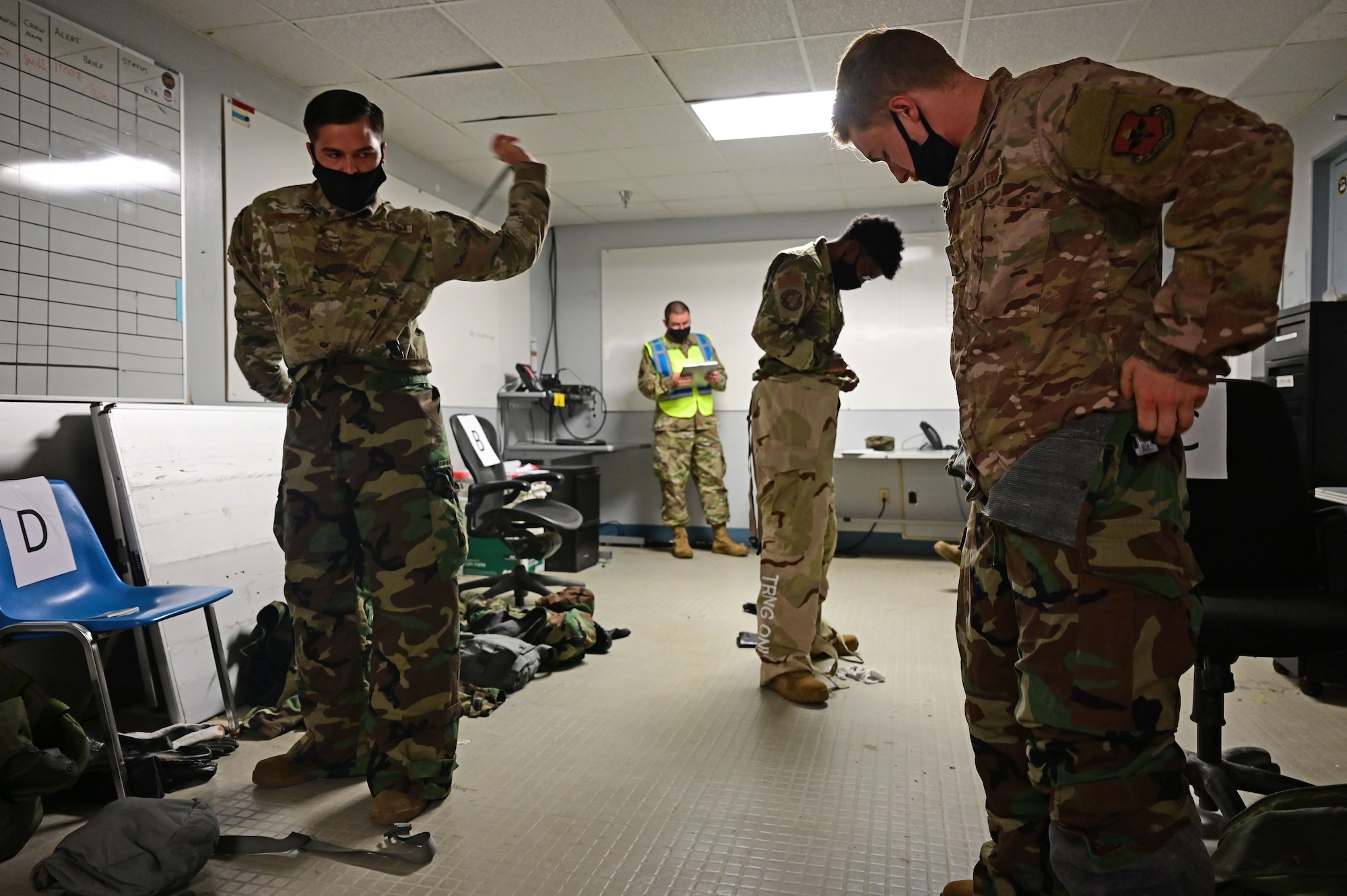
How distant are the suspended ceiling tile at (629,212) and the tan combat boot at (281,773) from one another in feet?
15.0

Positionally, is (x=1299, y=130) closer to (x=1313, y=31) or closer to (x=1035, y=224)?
(x=1313, y=31)

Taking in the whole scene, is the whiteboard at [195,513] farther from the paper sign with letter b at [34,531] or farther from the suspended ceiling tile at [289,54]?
the suspended ceiling tile at [289,54]

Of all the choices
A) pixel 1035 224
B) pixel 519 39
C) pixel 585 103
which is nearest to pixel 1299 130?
pixel 585 103

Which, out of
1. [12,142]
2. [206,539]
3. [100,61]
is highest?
[100,61]

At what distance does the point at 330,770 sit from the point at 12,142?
214 cm

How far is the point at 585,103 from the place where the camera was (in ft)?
12.7

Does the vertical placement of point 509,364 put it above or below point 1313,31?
below

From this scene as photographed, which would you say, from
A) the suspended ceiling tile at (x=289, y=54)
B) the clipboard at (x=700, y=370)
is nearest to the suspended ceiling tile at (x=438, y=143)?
the suspended ceiling tile at (x=289, y=54)

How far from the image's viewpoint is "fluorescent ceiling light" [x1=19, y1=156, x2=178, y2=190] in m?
2.48

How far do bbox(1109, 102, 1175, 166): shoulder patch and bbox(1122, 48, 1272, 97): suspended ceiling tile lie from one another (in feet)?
9.57

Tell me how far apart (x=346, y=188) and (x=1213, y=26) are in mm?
3297

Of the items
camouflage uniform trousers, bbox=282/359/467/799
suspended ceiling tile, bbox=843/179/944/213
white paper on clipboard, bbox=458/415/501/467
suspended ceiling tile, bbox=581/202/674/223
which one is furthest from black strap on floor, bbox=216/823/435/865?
suspended ceiling tile, bbox=581/202/674/223

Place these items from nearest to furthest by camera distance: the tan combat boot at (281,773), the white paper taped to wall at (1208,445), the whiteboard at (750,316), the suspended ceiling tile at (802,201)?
1. the white paper taped to wall at (1208,445)
2. the tan combat boot at (281,773)
3. the suspended ceiling tile at (802,201)
4. the whiteboard at (750,316)

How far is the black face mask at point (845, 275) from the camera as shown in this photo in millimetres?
2562
